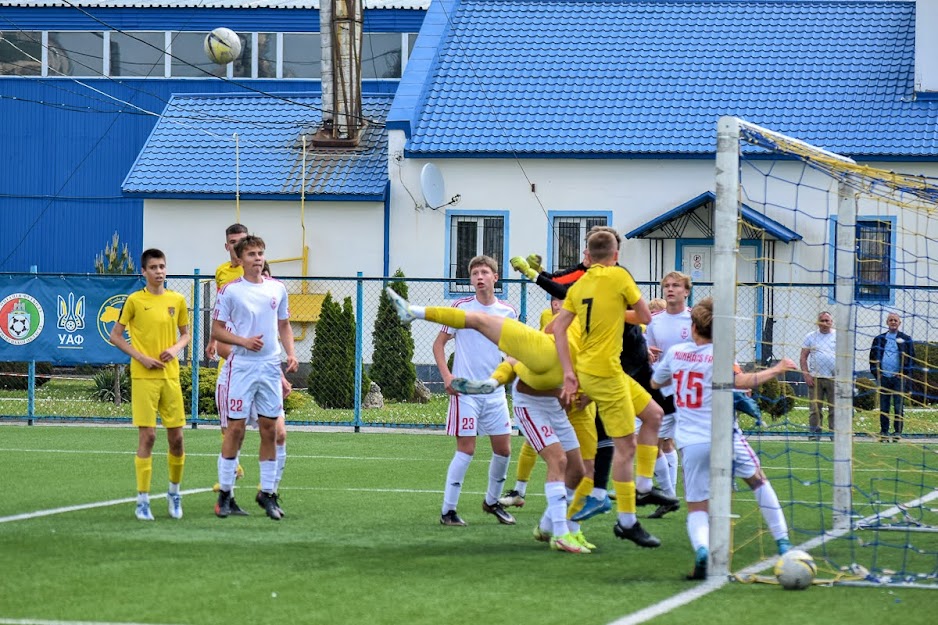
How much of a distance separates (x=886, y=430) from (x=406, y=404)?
780 centimetres

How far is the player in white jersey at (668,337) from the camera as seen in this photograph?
11414 mm

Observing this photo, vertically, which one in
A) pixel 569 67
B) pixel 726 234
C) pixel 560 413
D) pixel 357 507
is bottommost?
pixel 357 507

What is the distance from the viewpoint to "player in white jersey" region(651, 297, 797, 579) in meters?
8.23

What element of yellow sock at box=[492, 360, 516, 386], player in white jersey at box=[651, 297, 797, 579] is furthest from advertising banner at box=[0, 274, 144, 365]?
player in white jersey at box=[651, 297, 797, 579]

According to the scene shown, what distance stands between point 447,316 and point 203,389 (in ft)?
41.4

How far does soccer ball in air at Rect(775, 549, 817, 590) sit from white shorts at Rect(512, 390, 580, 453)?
200 centimetres

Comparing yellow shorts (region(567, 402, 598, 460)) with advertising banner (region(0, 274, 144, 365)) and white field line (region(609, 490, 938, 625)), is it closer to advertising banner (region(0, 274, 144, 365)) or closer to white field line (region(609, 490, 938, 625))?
white field line (region(609, 490, 938, 625))

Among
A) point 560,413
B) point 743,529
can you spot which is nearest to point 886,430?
point 743,529

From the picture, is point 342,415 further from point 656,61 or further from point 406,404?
point 656,61

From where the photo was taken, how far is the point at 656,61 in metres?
29.6

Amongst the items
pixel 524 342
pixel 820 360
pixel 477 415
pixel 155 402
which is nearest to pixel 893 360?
pixel 820 360

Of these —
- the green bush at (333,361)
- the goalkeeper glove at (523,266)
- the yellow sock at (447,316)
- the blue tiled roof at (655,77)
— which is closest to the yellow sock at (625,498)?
the yellow sock at (447,316)

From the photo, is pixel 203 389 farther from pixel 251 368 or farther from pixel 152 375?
pixel 251 368

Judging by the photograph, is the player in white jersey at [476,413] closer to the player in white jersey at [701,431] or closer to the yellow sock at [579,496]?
the yellow sock at [579,496]
